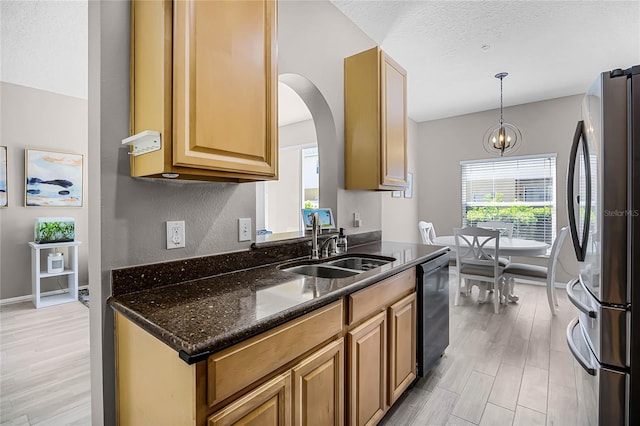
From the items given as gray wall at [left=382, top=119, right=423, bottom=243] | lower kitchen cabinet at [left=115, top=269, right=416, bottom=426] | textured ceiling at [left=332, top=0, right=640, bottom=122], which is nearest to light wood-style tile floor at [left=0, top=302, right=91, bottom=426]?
lower kitchen cabinet at [left=115, top=269, right=416, bottom=426]

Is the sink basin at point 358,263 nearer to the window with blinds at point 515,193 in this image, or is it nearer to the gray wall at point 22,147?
the window with blinds at point 515,193

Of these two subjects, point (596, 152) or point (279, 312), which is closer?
point (279, 312)

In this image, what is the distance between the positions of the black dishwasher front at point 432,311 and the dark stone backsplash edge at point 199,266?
2.64ft

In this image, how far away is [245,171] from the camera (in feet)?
4.17

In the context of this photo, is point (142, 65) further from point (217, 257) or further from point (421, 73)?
point (421, 73)

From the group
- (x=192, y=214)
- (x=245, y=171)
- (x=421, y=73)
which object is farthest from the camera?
(x=421, y=73)

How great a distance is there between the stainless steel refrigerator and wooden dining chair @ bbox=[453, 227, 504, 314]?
2.11 meters

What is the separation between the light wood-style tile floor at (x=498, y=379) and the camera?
5.99 ft

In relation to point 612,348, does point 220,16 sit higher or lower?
higher

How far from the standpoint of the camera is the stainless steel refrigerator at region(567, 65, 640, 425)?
1244 millimetres

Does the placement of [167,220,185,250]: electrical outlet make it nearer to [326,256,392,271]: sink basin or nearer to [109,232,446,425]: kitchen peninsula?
[109,232,446,425]: kitchen peninsula

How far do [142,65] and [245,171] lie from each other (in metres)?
0.53

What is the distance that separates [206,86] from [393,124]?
178 cm

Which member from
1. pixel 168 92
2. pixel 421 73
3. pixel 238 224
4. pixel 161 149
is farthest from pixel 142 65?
pixel 421 73
